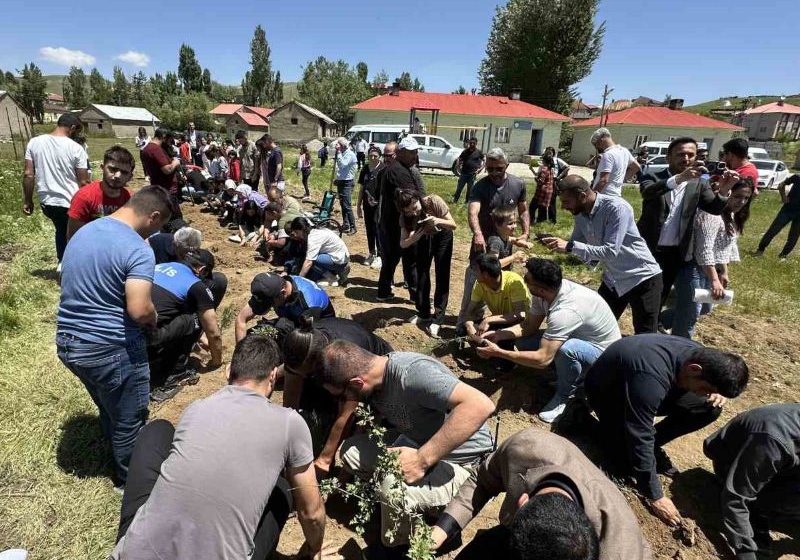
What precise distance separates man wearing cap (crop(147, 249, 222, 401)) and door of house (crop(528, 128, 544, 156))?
30.0 metres

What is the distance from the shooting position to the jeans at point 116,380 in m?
2.34

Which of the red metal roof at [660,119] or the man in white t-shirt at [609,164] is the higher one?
the red metal roof at [660,119]

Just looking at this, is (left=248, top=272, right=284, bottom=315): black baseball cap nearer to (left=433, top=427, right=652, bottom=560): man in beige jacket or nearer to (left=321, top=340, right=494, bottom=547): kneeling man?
(left=321, top=340, right=494, bottom=547): kneeling man

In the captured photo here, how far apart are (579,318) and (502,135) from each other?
28650 millimetres

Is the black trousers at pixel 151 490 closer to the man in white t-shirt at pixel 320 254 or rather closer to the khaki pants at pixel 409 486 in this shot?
the khaki pants at pixel 409 486

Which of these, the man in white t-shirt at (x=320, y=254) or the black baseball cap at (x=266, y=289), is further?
the man in white t-shirt at (x=320, y=254)

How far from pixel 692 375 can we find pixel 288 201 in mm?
6487

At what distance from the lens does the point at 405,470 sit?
Result: 2.09 m

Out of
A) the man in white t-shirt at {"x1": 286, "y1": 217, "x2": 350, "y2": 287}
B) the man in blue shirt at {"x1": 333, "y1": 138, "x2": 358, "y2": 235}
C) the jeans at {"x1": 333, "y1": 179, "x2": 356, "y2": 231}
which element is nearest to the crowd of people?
the man in white t-shirt at {"x1": 286, "y1": 217, "x2": 350, "y2": 287}

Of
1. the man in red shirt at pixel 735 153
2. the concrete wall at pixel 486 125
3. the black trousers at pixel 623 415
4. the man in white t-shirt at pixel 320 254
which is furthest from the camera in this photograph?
the concrete wall at pixel 486 125

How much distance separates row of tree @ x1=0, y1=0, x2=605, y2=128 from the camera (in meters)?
33.6

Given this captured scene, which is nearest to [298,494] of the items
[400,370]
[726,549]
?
[400,370]

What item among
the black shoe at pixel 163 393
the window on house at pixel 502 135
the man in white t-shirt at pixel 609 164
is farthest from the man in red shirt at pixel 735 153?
the window on house at pixel 502 135

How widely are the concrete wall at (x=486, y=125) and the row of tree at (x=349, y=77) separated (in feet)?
22.4
